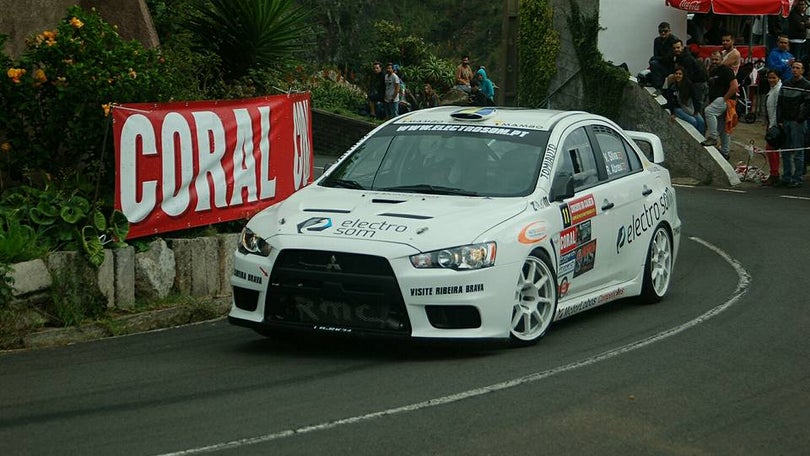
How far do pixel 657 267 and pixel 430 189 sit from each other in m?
2.78

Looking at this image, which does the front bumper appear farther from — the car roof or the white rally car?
the car roof

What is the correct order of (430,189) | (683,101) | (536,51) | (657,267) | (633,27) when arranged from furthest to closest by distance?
1. (536,51)
2. (633,27)
3. (683,101)
4. (657,267)
5. (430,189)

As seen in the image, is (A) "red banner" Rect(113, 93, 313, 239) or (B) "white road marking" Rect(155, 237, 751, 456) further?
(A) "red banner" Rect(113, 93, 313, 239)

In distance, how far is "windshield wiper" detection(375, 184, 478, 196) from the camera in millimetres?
9398

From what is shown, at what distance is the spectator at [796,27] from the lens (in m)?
28.1

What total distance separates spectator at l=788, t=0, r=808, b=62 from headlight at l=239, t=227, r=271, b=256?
21536 mm

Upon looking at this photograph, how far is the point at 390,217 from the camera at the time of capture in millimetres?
8711

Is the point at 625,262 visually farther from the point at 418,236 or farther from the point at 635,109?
the point at 635,109

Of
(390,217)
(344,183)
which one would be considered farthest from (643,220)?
(390,217)

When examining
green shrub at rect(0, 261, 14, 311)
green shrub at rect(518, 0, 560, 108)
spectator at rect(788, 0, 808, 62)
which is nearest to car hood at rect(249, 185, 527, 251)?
green shrub at rect(0, 261, 14, 311)

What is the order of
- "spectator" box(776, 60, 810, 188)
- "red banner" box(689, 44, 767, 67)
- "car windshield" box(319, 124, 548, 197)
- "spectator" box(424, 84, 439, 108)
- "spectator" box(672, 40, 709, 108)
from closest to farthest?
"car windshield" box(319, 124, 548, 197) < "spectator" box(776, 60, 810, 188) < "spectator" box(672, 40, 709, 108) < "red banner" box(689, 44, 767, 67) < "spectator" box(424, 84, 439, 108)

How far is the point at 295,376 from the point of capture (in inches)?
319

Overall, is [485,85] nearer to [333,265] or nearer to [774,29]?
[774,29]

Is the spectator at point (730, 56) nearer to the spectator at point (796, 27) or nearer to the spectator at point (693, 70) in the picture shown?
the spectator at point (693, 70)
